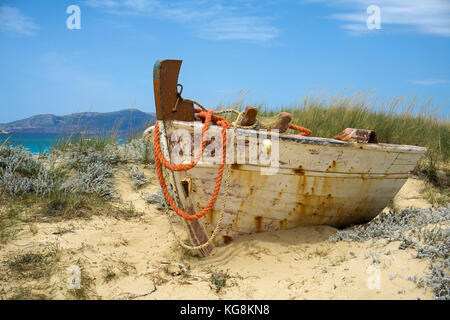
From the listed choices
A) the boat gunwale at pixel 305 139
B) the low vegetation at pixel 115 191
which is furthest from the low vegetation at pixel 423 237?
the boat gunwale at pixel 305 139

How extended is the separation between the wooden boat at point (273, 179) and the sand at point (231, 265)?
0.72 feet

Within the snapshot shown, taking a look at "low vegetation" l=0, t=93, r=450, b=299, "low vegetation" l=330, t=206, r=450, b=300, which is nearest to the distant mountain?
"low vegetation" l=0, t=93, r=450, b=299

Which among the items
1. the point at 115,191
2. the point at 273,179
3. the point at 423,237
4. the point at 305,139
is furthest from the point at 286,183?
the point at 115,191

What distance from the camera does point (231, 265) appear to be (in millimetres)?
3604

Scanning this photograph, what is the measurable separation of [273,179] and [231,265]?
0.95 metres

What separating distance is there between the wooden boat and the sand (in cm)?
22

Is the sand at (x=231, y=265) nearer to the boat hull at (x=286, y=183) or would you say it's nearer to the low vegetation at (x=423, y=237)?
the low vegetation at (x=423, y=237)

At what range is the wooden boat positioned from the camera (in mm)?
3406

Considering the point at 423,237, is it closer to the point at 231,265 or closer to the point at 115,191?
the point at 231,265

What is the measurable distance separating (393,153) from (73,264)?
143 inches

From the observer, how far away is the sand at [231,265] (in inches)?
117

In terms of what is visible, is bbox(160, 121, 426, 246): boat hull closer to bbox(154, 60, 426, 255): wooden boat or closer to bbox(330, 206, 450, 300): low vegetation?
bbox(154, 60, 426, 255): wooden boat
